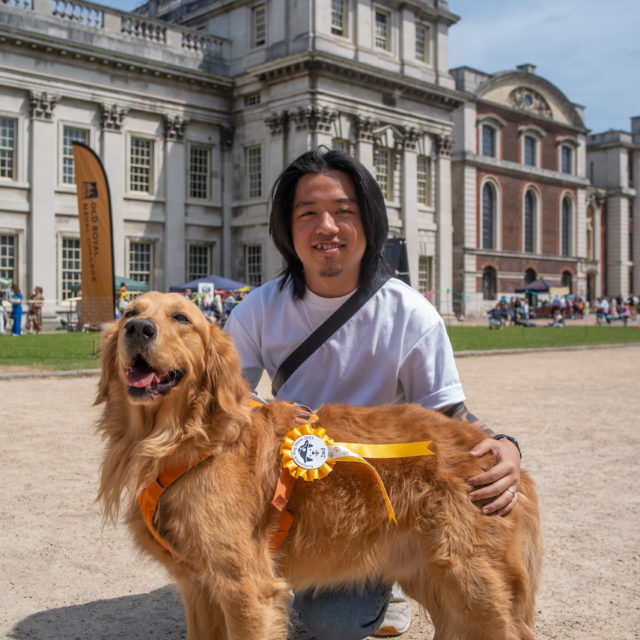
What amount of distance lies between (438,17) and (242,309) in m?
43.8

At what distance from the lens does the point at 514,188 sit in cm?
5772

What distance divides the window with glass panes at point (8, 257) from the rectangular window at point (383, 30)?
2256cm

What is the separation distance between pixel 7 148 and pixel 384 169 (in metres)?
20.4

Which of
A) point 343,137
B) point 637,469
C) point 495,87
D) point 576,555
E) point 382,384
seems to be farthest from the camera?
point 495,87

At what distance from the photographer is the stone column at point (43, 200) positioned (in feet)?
107

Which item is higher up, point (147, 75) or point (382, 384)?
point (147, 75)

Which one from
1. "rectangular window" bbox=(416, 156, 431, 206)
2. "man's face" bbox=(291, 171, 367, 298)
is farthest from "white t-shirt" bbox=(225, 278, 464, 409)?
"rectangular window" bbox=(416, 156, 431, 206)

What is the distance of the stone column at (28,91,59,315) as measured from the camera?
32.7 metres

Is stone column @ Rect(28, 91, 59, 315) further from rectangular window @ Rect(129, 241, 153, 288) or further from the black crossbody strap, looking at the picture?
the black crossbody strap

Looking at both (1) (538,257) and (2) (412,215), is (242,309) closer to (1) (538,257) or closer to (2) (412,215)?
(2) (412,215)

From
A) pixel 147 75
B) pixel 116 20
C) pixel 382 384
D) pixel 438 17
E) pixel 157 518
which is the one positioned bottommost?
pixel 157 518

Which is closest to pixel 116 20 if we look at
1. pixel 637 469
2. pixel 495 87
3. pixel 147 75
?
pixel 147 75

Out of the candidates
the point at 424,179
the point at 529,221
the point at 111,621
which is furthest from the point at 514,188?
the point at 111,621

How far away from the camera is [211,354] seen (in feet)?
9.43
